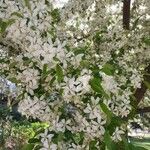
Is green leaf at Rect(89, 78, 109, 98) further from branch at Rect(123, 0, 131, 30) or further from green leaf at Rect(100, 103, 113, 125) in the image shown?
branch at Rect(123, 0, 131, 30)

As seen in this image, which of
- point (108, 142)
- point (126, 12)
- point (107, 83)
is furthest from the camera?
point (126, 12)

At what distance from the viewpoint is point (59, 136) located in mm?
1928

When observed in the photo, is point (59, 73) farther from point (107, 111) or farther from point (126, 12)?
point (126, 12)

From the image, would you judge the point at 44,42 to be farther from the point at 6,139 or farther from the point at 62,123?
the point at 6,139

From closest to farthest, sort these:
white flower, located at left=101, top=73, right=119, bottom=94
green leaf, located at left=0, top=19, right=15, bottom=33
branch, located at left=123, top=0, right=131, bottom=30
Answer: green leaf, located at left=0, top=19, right=15, bottom=33 < white flower, located at left=101, top=73, right=119, bottom=94 < branch, located at left=123, top=0, right=131, bottom=30

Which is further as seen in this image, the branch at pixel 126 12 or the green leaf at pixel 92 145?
the branch at pixel 126 12

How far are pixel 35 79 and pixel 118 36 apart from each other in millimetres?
2597

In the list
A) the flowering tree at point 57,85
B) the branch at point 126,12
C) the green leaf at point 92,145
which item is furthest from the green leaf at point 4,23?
the branch at point 126,12

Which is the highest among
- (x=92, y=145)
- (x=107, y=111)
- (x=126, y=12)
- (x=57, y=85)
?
(x=126, y=12)

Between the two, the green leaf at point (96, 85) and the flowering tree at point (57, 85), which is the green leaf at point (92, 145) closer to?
the flowering tree at point (57, 85)

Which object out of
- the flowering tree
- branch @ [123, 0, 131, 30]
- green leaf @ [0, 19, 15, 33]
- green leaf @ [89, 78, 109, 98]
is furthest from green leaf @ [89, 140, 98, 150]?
branch @ [123, 0, 131, 30]

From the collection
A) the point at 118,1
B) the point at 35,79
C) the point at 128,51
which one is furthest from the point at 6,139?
the point at 35,79

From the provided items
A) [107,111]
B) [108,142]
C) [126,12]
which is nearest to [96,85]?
[107,111]

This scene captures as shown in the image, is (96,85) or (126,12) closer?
(96,85)
